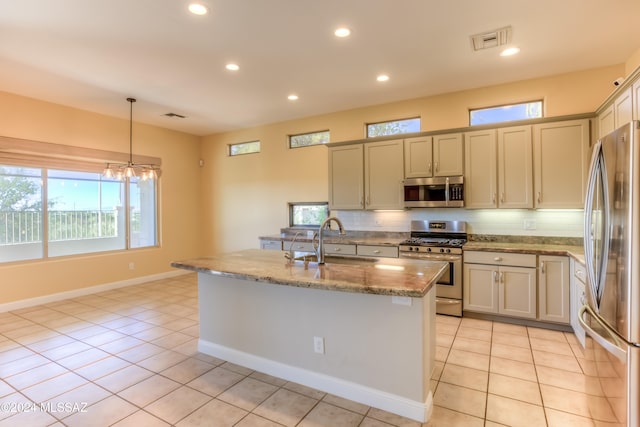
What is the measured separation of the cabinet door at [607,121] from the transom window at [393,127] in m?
2.05

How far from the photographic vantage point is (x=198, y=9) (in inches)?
101

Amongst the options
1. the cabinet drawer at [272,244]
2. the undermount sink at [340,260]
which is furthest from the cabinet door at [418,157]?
the cabinet drawer at [272,244]

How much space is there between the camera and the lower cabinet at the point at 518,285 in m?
3.49

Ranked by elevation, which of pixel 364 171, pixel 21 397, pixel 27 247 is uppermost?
pixel 364 171

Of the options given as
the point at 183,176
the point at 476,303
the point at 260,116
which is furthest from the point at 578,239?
the point at 183,176

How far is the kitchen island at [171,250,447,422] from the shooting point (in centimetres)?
209

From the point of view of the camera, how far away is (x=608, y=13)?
2.63 m

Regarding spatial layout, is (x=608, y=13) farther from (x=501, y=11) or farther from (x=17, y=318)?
(x=17, y=318)

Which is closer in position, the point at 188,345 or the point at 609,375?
the point at 609,375

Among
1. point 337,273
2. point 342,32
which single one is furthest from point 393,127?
point 337,273

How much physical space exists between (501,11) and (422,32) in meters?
0.63

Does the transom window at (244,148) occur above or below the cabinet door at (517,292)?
above

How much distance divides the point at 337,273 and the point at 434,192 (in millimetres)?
2572

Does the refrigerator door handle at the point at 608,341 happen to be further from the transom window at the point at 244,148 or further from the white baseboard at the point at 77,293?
the white baseboard at the point at 77,293
